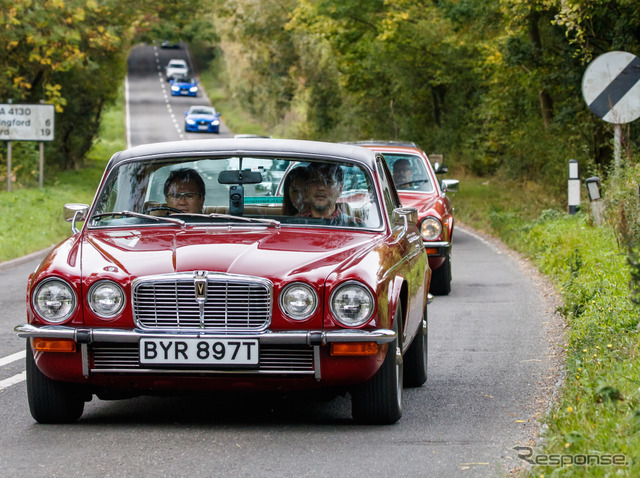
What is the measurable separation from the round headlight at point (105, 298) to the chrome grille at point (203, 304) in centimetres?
9

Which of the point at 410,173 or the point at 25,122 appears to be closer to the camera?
the point at 410,173

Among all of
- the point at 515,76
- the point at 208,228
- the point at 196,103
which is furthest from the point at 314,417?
the point at 196,103

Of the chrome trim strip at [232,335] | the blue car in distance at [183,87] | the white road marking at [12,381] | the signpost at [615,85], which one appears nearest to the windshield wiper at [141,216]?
the chrome trim strip at [232,335]

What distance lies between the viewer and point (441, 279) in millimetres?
13195

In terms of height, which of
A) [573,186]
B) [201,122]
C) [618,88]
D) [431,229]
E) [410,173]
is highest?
[201,122]

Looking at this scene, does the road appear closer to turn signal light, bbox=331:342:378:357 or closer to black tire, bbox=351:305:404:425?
black tire, bbox=351:305:404:425

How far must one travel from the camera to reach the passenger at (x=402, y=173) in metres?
14.5

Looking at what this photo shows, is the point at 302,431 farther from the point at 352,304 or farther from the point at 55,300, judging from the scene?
the point at 55,300

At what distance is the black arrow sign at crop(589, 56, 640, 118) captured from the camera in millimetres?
12750

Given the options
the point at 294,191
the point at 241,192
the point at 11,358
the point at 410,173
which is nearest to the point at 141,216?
the point at 241,192

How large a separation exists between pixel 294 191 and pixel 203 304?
1550 millimetres

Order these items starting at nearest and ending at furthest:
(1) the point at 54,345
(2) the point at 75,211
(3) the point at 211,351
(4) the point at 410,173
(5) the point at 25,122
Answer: (3) the point at 211,351, (1) the point at 54,345, (2) the point at 75,211, (4) the point at 410,173, (5) the point at 25,122

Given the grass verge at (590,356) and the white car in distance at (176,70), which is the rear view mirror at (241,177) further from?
the white car in distance at (176,70)

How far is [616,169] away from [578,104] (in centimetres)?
953
